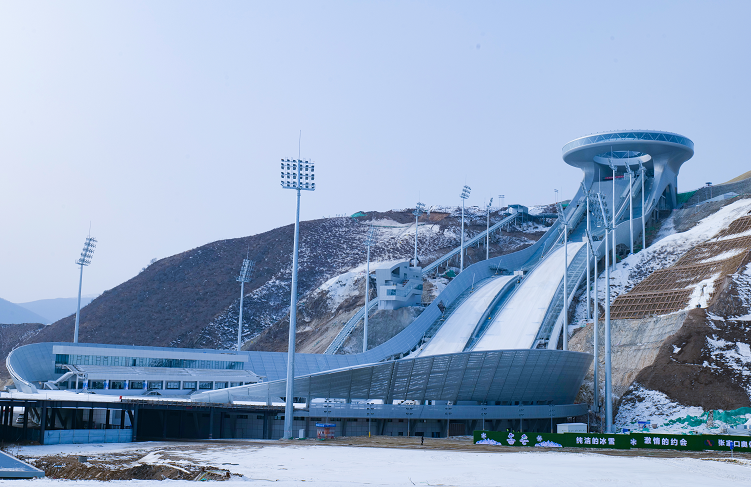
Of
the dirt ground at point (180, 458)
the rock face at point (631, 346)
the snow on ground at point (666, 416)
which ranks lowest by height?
the dirt ground at point (180, 458)

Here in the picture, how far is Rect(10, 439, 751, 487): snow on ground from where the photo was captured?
70.7ft

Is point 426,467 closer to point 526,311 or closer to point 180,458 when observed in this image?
point 180,458

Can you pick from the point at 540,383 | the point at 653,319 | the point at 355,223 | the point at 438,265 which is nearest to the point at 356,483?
the point at 540,383

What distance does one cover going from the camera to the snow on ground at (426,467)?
2156 centimetres

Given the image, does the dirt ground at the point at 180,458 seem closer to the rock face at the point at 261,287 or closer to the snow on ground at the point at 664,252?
the snow on ground at the point at 664,252

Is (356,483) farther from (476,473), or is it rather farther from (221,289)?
(221,289)

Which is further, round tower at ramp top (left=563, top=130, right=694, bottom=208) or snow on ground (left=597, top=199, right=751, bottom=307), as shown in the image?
round tower at ramp top (left=563, top=130, right=694, bottom=208)

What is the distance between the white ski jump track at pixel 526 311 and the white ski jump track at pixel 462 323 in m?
1.97

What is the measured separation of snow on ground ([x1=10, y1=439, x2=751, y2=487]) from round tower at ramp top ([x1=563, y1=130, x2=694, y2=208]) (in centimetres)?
6660

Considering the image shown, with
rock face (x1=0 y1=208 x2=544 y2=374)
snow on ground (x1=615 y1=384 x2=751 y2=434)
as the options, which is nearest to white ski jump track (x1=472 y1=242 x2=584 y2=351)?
snow on ground (x1=615 y1=384 x2=751 y2=434)

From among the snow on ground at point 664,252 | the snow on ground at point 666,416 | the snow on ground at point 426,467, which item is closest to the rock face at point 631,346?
the snow on ground at point 666,416

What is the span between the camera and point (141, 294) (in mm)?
107250

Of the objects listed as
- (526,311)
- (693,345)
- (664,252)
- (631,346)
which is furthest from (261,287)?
(693,345)

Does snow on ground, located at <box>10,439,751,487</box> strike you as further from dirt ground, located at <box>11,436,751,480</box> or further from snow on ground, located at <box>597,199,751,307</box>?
snow on ground, located at <box>597,199,751,307</box>
